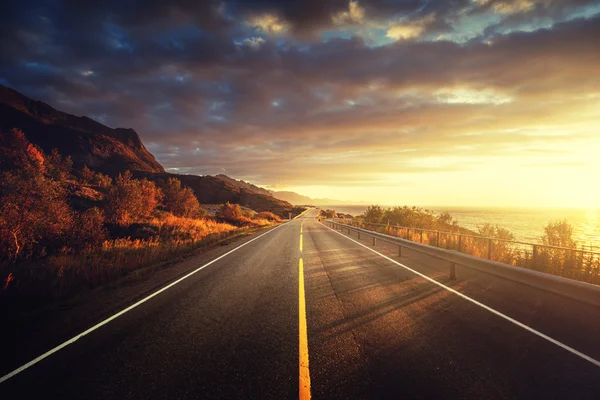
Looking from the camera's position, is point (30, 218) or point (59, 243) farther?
point (59, 243)

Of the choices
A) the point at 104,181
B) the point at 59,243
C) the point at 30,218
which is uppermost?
the point at 104,181

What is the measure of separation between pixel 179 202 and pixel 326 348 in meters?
39.7

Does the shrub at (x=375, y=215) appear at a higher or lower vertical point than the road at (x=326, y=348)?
higher

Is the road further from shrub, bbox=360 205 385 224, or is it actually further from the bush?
the bush

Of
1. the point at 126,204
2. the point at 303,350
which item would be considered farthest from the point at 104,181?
the point at 303,350

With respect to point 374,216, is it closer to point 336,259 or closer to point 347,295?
point 336,259

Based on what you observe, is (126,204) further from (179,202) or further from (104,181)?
(104,181)

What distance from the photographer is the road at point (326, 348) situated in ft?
10.2

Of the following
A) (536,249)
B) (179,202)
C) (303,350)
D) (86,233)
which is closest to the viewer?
(303,350)

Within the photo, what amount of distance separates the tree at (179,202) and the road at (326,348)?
112 feet

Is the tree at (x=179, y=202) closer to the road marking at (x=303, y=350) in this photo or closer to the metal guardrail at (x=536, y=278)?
the road marking at (x=303, y=350)

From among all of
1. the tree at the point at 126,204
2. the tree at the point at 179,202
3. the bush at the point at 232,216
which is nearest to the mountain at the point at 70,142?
the tree at the point at 179,202

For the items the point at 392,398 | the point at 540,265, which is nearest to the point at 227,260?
the point at 392,398

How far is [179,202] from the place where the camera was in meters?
39.3
